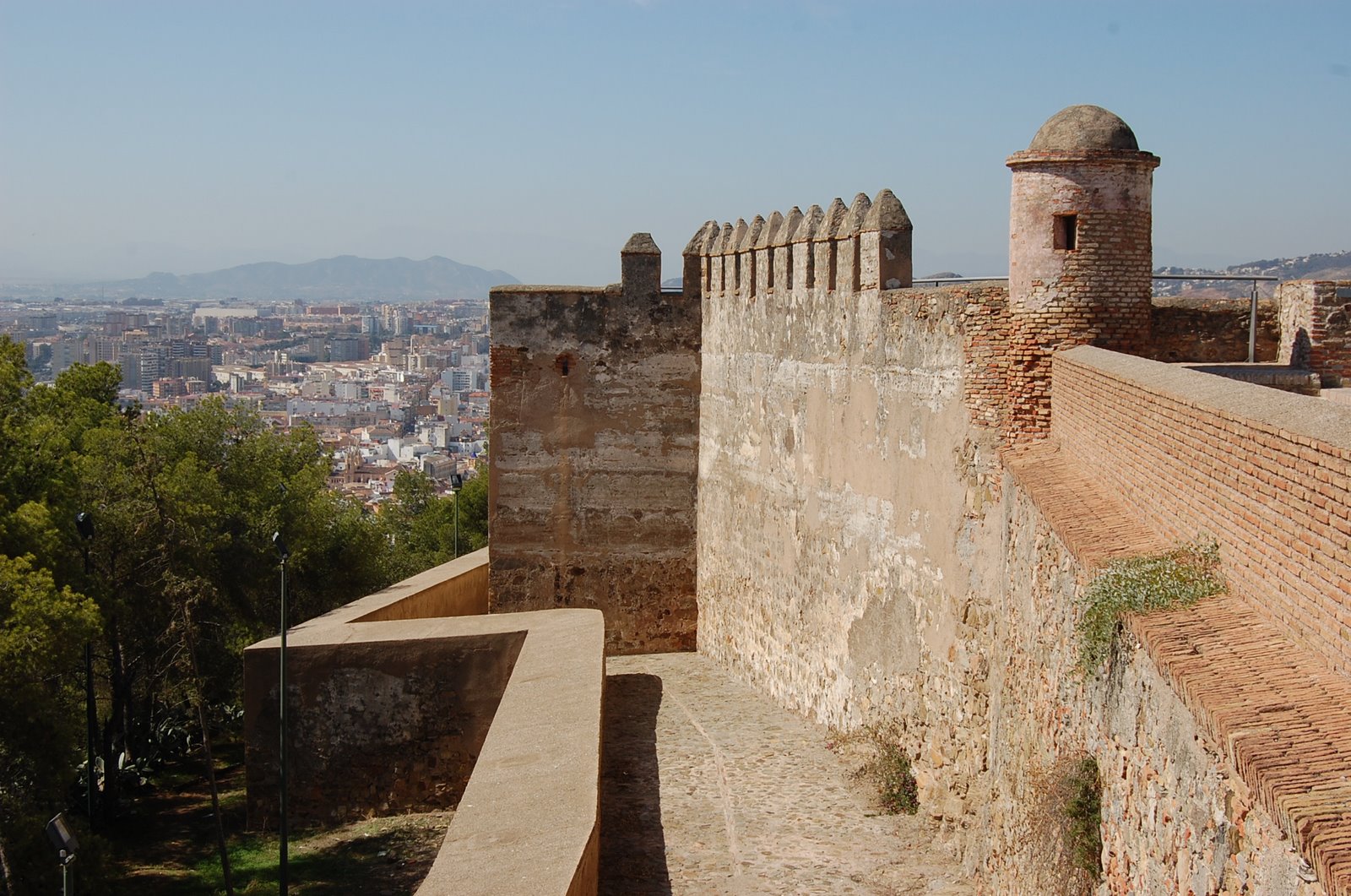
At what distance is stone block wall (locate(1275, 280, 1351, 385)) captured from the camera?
9.10 metres

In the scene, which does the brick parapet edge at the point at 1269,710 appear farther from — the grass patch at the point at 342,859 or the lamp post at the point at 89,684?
the lamp post at the point at 89,684

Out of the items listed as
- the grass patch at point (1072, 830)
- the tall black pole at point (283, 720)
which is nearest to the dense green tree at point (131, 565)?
the tall black pole at point (283, 720)

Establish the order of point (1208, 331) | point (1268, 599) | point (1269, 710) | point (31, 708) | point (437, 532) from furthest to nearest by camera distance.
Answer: point (437, 532)
point (31, 708)
point (1208, 331)
point (1268, 599)
point (1269, 710)

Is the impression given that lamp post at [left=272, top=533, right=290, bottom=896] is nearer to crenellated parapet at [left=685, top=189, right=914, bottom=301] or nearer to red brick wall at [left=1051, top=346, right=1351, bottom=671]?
crenellated parapet at [left=685, top=189, right=914, bottom=301]

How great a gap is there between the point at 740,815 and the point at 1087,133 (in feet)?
18.4

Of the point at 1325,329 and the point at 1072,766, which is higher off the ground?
the point at 1325,329

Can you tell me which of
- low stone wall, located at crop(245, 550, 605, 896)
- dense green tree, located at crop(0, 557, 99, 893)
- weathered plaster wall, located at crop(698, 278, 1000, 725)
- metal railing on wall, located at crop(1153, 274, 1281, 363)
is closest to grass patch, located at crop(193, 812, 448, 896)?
low stone wall, located at crop(245, 550, 605, 896)

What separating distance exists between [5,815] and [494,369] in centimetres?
741

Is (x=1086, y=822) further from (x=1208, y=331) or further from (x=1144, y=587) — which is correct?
(x=1208, y=331)

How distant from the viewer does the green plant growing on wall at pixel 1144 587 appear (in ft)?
15.4

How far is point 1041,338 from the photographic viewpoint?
8.51 meters

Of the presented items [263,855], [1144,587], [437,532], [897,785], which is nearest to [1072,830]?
[1144,587]

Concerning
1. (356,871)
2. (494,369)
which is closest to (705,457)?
(494,369)

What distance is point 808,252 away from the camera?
1229 centimetres
